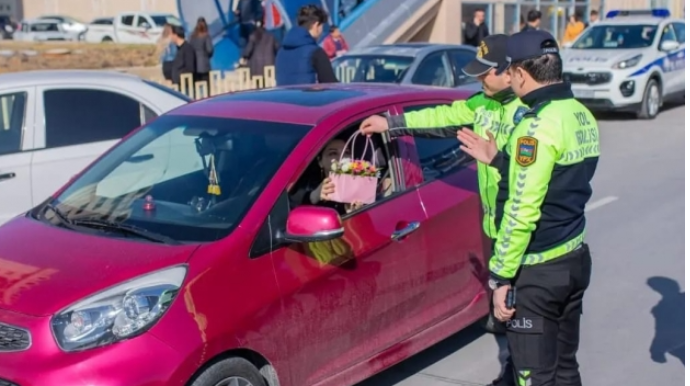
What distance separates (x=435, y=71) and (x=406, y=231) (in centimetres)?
784

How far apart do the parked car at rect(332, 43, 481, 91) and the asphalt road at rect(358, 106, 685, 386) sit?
89.9 inches

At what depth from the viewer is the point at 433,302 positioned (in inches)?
210

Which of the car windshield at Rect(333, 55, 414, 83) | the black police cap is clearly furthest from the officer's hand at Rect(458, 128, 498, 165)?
the car windshield at Rect(333, 55, 414, 83)

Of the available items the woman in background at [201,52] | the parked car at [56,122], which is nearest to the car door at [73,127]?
the parked car at [56,122]

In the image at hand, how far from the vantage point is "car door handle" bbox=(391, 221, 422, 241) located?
5004 millimetres

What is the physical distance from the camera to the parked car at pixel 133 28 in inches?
1507

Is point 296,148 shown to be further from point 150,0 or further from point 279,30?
point 150,0

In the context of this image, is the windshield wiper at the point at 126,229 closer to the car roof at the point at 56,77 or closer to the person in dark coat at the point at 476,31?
the car roof at the point at 56,77

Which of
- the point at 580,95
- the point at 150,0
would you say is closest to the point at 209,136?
the point at 580,95

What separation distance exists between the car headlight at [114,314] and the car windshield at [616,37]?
14.7 meters

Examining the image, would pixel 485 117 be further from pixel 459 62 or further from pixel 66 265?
pixel 459 62

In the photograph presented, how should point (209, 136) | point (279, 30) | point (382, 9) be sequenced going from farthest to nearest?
point (382, 9) < point (279, 30) < point (209, 136)

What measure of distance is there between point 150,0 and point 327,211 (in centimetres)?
4776

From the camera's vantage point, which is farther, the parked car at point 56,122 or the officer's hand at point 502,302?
the parked car at point 56,122
